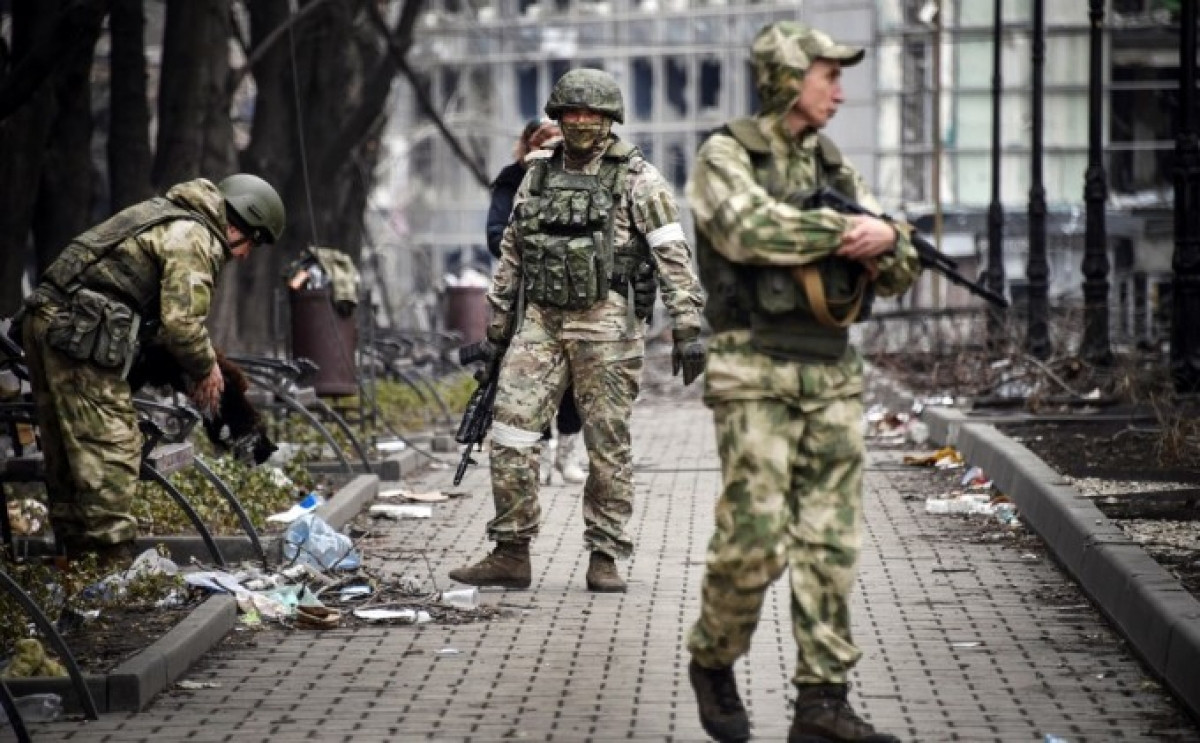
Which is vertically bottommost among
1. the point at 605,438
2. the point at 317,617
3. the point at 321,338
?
the point at 317,617

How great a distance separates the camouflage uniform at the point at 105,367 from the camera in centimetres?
1020

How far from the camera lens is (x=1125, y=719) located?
7.86 metres

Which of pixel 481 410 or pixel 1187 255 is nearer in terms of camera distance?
pixel 481 410

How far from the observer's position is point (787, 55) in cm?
732

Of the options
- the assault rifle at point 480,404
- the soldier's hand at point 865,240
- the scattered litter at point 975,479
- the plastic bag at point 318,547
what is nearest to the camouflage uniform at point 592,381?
the assault rifle at point 480,404

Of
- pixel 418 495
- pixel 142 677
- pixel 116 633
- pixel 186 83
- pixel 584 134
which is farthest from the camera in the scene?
pixel 186 83

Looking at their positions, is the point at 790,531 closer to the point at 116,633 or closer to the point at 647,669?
the point at 647,669

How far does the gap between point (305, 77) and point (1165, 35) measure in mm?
32583

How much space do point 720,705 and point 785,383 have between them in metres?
0.93

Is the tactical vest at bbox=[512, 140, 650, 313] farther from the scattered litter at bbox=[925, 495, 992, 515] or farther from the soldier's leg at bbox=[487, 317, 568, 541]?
the scattered litter at bbox=[925, 495, 992, 515]

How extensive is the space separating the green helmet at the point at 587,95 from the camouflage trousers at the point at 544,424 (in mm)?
942

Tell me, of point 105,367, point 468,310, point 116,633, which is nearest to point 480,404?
point 105,367

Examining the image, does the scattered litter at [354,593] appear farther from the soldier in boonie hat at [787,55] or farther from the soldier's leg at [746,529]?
A: the soldier in boonie hat at [787,55]

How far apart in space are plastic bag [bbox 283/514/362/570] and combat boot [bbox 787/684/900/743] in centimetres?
447
